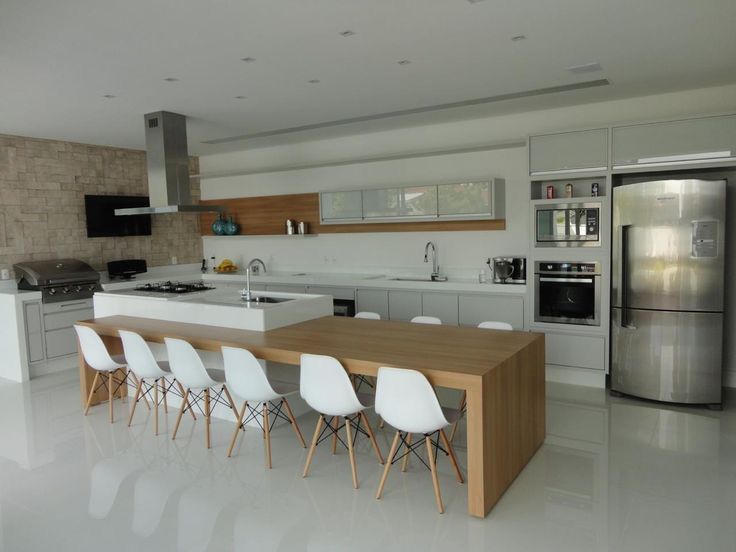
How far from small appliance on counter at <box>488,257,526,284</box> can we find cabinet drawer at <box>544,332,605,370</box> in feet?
2.35

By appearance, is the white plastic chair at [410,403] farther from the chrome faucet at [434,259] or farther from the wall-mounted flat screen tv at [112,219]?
the wall-mounted flat screen tv at [112,219]

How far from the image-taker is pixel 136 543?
2.83 m

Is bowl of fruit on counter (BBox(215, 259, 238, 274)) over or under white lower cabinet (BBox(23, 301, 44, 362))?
over

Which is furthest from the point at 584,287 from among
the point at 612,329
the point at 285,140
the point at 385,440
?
the point at 285,140

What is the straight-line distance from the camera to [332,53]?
3734 millimetres

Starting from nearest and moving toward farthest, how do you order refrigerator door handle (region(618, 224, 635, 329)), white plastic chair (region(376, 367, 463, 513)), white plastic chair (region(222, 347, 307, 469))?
white plastic chair (region(376, 367, 463, 513))
white plastic chair (region(222, 347, 307, 469))
refrigerator door handle (region(618, 224, 635, 329))

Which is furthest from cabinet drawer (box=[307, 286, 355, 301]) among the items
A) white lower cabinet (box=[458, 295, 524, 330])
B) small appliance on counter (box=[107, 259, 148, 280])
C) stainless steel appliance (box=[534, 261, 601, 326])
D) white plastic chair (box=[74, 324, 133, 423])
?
white plastic chair (box=[74, 324, 133, 423])

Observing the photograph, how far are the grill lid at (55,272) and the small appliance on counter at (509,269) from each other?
459cm

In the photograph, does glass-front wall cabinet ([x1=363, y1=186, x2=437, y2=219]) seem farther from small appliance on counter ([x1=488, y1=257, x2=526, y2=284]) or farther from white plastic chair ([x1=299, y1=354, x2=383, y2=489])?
white plastic chair ([x1=299, y1=354, x2=383, y2=489])

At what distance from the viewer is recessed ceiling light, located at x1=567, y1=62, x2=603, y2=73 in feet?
13.5

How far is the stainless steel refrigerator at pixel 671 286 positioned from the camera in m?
4.55

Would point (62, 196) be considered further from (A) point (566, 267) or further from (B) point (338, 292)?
(A) point (566, 267)

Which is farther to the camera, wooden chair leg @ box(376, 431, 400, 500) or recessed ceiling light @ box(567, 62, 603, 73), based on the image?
recessed ceiling light @ box(567, 62, 603, 73)

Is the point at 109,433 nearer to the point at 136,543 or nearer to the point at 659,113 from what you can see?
the point at 136,543
